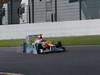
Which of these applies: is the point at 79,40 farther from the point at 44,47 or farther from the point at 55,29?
the point at 44,47

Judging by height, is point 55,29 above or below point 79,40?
above

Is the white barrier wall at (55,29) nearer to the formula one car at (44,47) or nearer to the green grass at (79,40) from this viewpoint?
the green grass at (79,40)

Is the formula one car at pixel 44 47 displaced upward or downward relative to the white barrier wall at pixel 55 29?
downward

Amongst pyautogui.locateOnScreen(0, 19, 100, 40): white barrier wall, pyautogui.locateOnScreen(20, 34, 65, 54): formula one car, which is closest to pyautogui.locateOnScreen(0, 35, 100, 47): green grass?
pyautogui.locateOnScreen(0, 19, 100, 40): white barrier wall

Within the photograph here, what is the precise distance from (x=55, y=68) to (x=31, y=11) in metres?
24.2

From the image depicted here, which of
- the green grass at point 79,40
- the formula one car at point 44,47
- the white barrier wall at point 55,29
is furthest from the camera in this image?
the white barrier wall at point 55,29

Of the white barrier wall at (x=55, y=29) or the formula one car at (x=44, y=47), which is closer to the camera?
the formula one car at (x=44, y=47)

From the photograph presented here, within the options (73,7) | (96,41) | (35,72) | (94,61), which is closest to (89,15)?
(73,7)

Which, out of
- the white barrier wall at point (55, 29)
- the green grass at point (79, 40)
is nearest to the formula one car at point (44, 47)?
the green grass at point (79, 40)

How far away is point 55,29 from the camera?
30.5 m

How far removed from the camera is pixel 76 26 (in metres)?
29.0

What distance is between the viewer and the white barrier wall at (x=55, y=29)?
28.2 meters

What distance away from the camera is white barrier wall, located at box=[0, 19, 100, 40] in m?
28.2

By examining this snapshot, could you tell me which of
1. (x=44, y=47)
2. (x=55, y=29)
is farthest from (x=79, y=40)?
(x=44, y=47)
